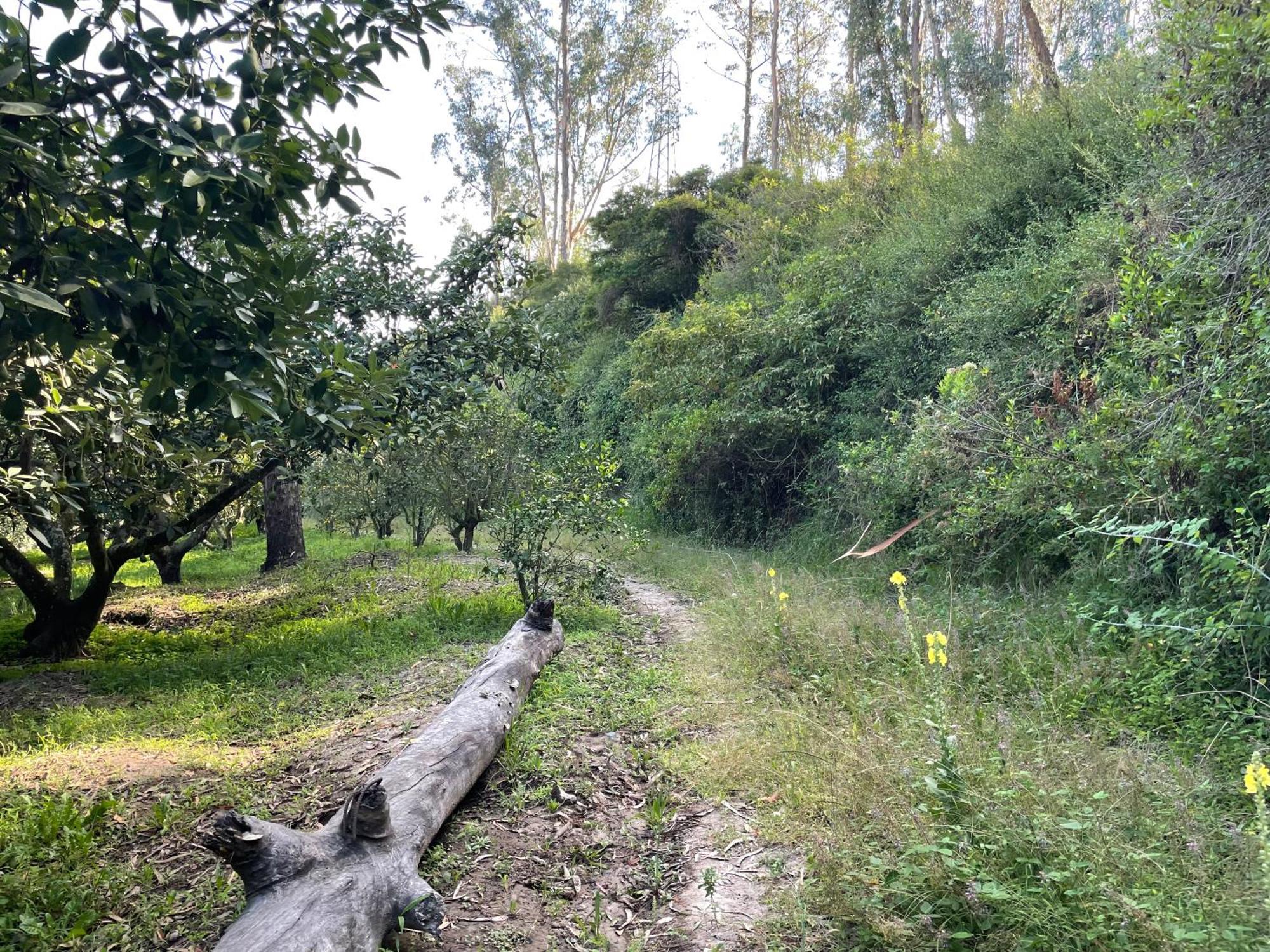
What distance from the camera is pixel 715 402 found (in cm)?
1145

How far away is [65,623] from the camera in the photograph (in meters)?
7.04

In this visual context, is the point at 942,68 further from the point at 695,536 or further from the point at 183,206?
the point at 183,206

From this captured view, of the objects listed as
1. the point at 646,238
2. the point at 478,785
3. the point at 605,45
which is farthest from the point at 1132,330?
the point at 605,45

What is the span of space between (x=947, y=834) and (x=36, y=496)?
18.1ft

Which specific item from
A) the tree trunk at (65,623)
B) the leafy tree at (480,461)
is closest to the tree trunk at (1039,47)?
the leafy tree at (480,461)

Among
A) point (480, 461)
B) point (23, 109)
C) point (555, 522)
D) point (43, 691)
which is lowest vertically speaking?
point (43, 691)

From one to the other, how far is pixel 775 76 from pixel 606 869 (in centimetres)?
2578

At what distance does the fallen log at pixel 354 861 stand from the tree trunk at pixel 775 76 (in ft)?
76.5

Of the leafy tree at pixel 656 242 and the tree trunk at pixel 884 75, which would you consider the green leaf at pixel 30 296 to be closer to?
the leafy tree at pixel 656 242

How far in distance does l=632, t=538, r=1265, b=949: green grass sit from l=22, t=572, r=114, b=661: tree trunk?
5.81m

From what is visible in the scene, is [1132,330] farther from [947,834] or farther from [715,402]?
[715,402]

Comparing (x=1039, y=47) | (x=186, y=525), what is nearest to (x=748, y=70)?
(x=1039, y=47)

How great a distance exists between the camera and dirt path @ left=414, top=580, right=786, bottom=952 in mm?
2783

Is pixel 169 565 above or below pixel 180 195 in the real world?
below
